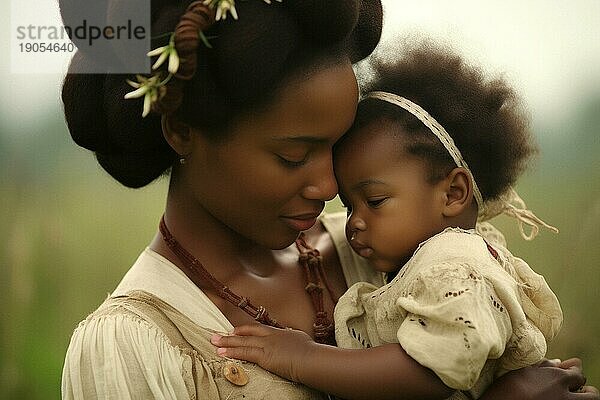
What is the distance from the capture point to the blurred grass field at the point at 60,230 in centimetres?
157

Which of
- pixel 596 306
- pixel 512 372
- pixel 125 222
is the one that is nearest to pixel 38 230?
pixel 125 222

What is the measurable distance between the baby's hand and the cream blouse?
1 centimetres

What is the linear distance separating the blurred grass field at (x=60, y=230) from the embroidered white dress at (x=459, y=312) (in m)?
0.39

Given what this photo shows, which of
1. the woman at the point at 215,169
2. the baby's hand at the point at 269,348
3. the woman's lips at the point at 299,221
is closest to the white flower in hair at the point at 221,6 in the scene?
the woman at the point at 215,169

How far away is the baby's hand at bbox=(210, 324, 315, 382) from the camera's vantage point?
1.13 metres

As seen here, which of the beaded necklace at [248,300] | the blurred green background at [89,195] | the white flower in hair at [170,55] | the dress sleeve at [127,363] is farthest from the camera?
the blurred green background at [89,195]

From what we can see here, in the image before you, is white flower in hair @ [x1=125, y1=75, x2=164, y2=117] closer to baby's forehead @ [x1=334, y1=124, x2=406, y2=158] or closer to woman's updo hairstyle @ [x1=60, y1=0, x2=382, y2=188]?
woman's updo hairstyle @ [x1=60, y1=0, x2=382, y2=188]

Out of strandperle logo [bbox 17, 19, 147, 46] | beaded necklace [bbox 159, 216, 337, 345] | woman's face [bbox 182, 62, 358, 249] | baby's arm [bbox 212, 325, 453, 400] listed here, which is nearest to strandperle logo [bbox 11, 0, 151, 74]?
strandperle logo [bbox 17, 19, 147, 46]

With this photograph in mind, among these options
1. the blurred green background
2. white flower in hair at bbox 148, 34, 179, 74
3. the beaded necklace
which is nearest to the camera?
white flower in hair at bbox 148, 34, 179, 74

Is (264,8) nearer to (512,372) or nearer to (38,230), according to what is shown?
(512,372)

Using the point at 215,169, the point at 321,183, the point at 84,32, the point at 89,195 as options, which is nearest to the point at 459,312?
the point at 321,183

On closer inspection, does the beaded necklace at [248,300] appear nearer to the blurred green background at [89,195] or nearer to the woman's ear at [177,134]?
the woman's ear at [177,134]

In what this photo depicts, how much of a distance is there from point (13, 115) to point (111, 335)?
1.83 ft

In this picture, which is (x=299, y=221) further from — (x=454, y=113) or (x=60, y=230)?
(x=60, y=230)
